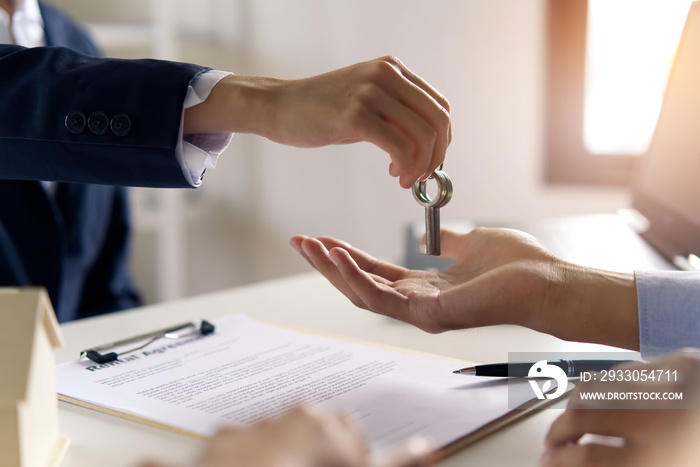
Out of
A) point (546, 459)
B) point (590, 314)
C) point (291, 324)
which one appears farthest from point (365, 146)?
point (546, 459)

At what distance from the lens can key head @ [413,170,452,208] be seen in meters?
0.69

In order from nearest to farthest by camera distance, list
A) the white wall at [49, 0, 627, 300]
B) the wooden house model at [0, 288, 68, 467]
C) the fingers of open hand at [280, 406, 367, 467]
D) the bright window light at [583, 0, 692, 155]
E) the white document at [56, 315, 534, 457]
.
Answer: the fingers of open hand at [280, 406, 367, 467], the wooden house model at [0, 288, 68, 467], the white document at [56, 315, 534, 457], the bright window light at [583, 0, 692, 155], the white wall at [49, 0, 627, 300]

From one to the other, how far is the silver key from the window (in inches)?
44.3

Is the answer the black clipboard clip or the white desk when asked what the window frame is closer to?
the white desk

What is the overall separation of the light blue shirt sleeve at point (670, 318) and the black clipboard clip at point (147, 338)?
18.0 inches

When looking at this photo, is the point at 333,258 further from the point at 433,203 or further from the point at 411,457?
the point at 411,457

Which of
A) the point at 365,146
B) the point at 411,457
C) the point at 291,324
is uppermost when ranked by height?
the point at 365,146

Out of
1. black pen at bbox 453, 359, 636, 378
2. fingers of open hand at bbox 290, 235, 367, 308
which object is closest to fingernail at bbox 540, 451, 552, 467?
black pen at bbox 453, 359, 636, 378

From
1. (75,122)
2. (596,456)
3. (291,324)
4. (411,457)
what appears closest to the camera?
(411,457)

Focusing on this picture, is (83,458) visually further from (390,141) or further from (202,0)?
(202,0)

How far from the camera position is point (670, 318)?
24.3 inches

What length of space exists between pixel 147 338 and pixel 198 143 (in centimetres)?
22

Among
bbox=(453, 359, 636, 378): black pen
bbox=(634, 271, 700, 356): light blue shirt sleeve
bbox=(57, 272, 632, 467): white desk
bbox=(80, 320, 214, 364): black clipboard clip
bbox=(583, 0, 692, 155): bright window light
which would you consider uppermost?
bbox=(583, 0, 692, 155): bright window light

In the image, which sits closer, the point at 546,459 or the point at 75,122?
the point at 546,459
